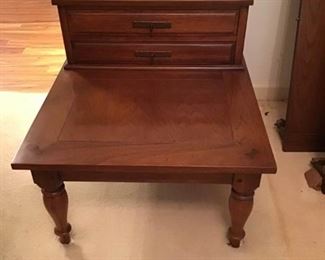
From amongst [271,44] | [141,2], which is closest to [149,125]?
[141,2]

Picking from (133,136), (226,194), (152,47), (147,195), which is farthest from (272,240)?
(152,47)

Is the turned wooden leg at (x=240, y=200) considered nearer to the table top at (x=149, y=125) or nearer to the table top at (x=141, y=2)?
the table top at (x=149, y=125)

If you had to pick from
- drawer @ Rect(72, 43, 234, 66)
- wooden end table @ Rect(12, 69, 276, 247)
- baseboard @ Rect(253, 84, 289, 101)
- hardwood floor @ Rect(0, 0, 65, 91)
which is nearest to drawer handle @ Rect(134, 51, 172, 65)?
drawer @ Rect(72, 43, 234, 66)

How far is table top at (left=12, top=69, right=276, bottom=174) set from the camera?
108 cm

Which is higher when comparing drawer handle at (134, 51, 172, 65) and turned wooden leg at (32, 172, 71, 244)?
drawer handle at (134, 51, 172, 65)

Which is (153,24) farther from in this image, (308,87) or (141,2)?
(308,87)

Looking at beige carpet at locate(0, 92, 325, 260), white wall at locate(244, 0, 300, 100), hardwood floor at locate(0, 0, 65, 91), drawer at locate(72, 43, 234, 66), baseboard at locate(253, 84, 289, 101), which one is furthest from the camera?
hardwood floor at locate(0, 0, 65, 91)

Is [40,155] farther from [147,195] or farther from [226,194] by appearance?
[226,194]

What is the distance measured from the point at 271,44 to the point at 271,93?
0.92 ft

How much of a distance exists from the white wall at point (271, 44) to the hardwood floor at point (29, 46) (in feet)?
3.87

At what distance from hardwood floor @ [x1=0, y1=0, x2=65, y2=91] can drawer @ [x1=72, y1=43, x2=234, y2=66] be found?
2.89ft

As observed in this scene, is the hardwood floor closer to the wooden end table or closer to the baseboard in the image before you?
the wooden end table

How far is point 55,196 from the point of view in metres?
1.21

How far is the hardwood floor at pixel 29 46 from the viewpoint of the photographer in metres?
2.38
